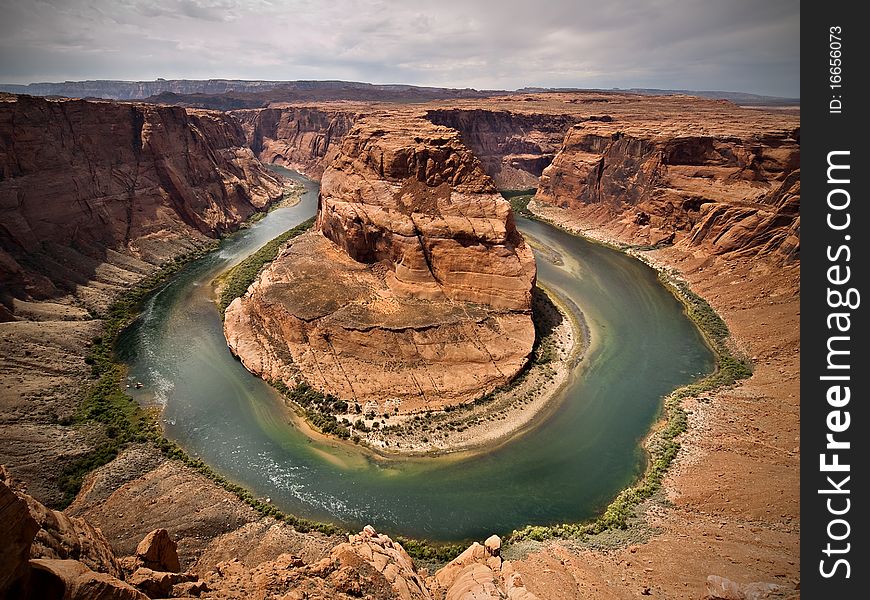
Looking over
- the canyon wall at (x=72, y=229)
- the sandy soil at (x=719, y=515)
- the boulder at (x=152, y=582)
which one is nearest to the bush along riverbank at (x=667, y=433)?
the sandy soil at (x=719, y=515)

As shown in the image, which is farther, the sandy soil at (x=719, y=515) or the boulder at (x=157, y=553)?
the sandy soil at (x=719, y=515)

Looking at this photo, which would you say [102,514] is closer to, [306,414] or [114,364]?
[306,414]

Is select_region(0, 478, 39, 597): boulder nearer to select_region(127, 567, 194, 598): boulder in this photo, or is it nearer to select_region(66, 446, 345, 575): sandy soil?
select_region(127, 567, 194, 598): boulder

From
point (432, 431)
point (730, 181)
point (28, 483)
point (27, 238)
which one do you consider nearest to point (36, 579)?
point (28, 483)

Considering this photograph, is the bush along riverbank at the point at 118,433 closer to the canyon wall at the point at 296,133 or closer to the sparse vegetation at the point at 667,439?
the sparse vegetation at the point at 667,439

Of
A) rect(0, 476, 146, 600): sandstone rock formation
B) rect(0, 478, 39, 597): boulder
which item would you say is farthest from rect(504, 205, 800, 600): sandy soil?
rect(0, 478, 39, 597): boulder

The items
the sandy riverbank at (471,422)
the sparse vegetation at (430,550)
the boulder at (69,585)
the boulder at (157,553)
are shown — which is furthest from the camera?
the sandy riverbank at (471,422)
